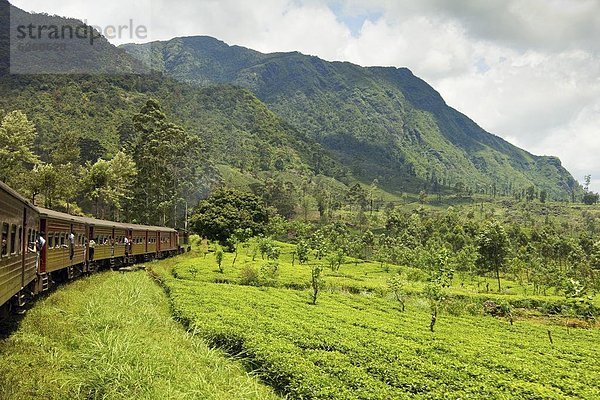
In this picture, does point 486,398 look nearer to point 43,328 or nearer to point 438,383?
point 438,383

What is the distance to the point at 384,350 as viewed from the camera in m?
15.6

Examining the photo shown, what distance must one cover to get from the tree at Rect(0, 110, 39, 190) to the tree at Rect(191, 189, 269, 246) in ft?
69.3

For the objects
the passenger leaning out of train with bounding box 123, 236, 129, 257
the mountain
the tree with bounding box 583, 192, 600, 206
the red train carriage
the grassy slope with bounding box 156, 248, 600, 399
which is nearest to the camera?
the red train carriage

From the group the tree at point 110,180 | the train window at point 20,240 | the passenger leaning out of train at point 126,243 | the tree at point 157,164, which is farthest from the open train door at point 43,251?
the tree at point 157,164

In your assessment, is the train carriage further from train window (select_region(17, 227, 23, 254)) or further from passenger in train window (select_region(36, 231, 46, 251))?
train window (select_region(17, 227, 23, 254))

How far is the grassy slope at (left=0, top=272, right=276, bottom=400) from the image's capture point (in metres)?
10.3

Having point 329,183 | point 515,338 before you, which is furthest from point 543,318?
point 329,183

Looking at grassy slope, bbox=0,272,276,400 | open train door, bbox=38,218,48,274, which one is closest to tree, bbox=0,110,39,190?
open train door, bbox=38,218,48,274

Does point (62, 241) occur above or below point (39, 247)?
above

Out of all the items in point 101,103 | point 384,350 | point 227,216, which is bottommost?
point 384,350

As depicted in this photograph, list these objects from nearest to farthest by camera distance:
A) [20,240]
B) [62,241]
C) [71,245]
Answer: [20,240] → [62,241] → [71,245]

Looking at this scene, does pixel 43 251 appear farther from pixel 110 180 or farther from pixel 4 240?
pixel 110 180

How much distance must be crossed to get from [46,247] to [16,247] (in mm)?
5736

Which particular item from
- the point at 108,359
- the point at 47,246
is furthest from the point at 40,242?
the point at 108,359
